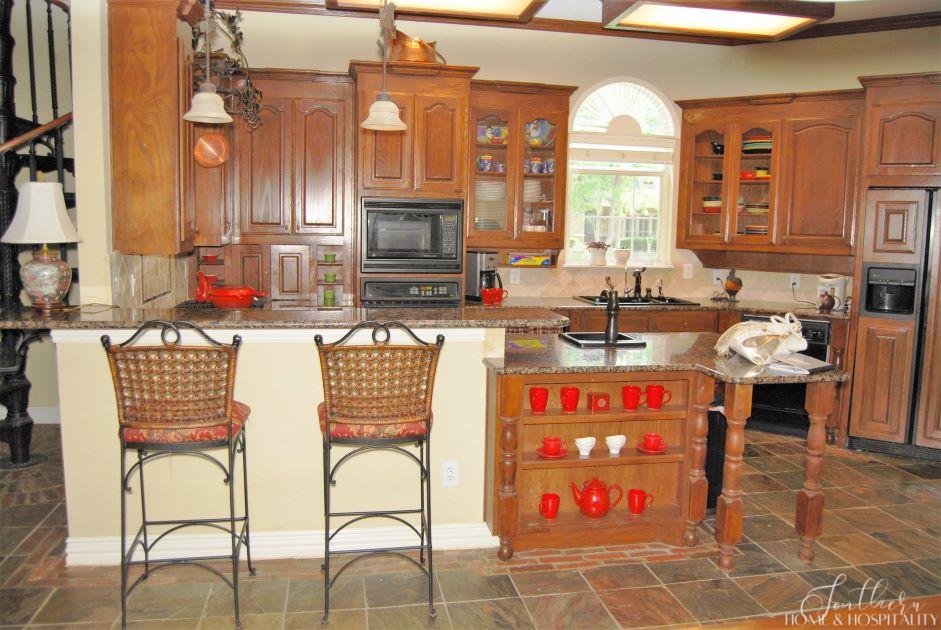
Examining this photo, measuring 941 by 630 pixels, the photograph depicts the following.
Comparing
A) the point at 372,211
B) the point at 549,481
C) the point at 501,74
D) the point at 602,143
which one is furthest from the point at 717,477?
the point at 501,74

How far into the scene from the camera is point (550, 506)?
3.39 metres

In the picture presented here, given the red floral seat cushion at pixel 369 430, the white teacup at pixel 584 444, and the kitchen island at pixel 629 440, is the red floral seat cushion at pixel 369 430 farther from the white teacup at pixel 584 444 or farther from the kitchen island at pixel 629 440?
the white teacup at pixel 584 444

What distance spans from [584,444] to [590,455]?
0.36 feet

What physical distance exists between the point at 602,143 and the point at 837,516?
331 cm

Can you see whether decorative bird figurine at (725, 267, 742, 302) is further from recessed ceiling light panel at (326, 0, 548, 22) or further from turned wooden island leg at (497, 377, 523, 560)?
turned wooden island leg at (497, 377, 523, 560)

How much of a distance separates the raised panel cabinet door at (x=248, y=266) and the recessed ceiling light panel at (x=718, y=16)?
2889 millimetres

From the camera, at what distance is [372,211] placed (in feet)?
16.8

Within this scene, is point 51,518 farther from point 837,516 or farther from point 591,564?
point 837,516

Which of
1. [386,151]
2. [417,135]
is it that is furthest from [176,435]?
[417,135]

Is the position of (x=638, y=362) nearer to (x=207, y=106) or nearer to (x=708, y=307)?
(x=207, y=106)

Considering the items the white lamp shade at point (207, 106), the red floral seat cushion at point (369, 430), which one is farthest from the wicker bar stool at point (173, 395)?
the white lamp shade at point (207, 106)

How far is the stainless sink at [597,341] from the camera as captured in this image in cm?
366

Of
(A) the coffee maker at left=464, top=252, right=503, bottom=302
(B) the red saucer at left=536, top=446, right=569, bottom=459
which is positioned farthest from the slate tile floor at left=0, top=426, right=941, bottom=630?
(A) the coffee maker at left=464, top=252, right=503, bottom=302

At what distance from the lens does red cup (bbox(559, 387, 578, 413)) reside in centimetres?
334
